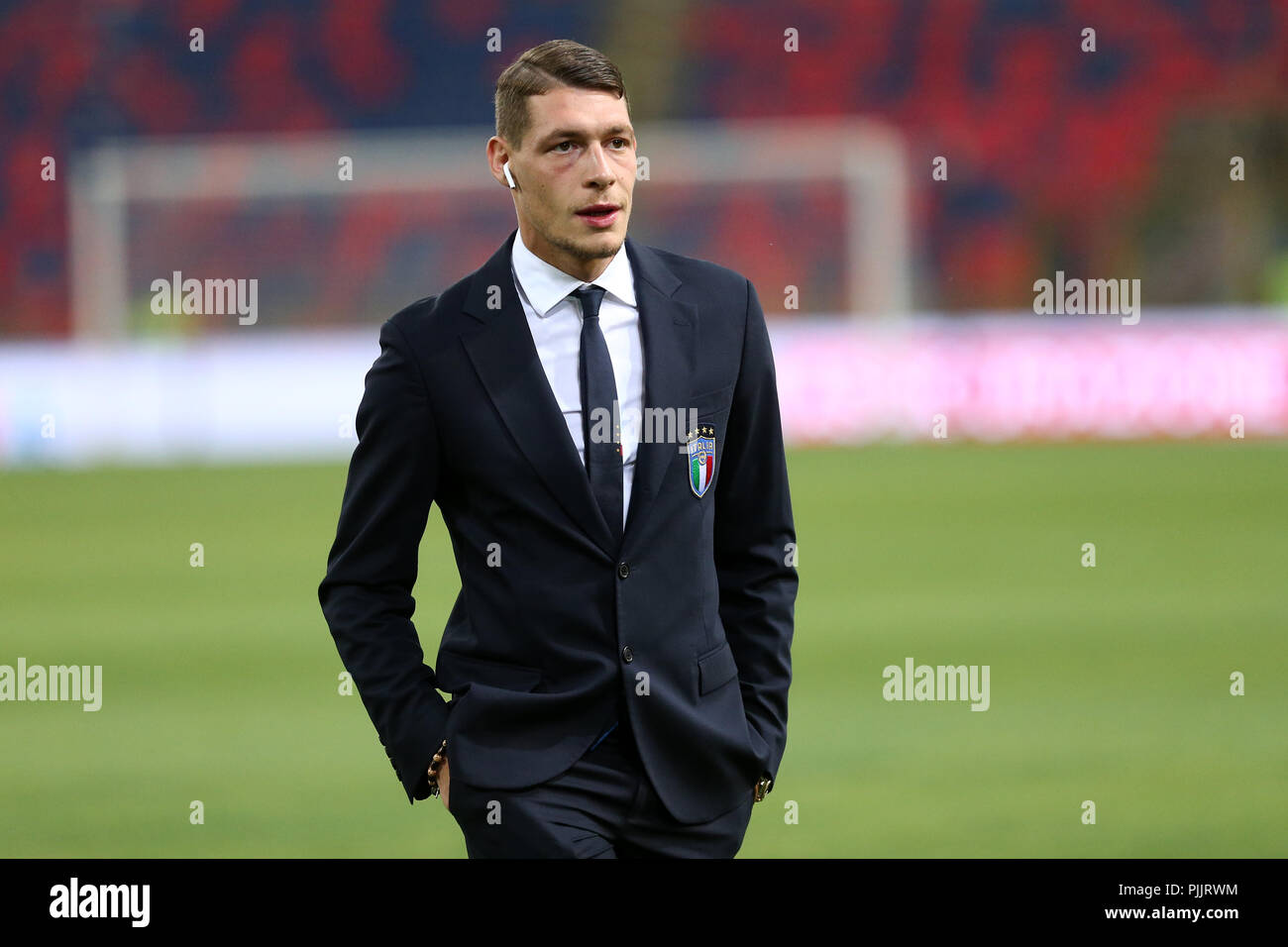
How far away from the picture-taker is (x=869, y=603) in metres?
10.2

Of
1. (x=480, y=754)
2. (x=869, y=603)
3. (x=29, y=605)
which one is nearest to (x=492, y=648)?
(x=480, y=754)

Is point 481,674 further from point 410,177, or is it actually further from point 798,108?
point 798,108

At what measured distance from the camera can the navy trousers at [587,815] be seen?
2588 millimetres

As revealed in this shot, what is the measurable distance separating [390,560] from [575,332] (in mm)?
485

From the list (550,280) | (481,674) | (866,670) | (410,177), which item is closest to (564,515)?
(481,674)

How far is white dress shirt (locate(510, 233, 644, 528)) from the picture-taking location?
2.72 m

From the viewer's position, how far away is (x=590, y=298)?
2.74m

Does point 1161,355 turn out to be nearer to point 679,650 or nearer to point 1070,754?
point 1070,754

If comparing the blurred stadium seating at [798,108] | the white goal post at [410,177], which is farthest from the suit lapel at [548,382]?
the blurred stadium seating at [798,108]

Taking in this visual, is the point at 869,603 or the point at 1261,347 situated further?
the point at 1261,347

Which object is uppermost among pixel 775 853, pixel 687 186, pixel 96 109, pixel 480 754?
pixel 96 109

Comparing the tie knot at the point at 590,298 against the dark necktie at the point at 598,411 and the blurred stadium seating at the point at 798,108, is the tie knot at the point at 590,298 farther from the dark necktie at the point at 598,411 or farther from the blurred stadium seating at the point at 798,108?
the blurred stadium seating at the point at 798,108

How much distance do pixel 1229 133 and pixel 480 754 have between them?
24619 millimetres
